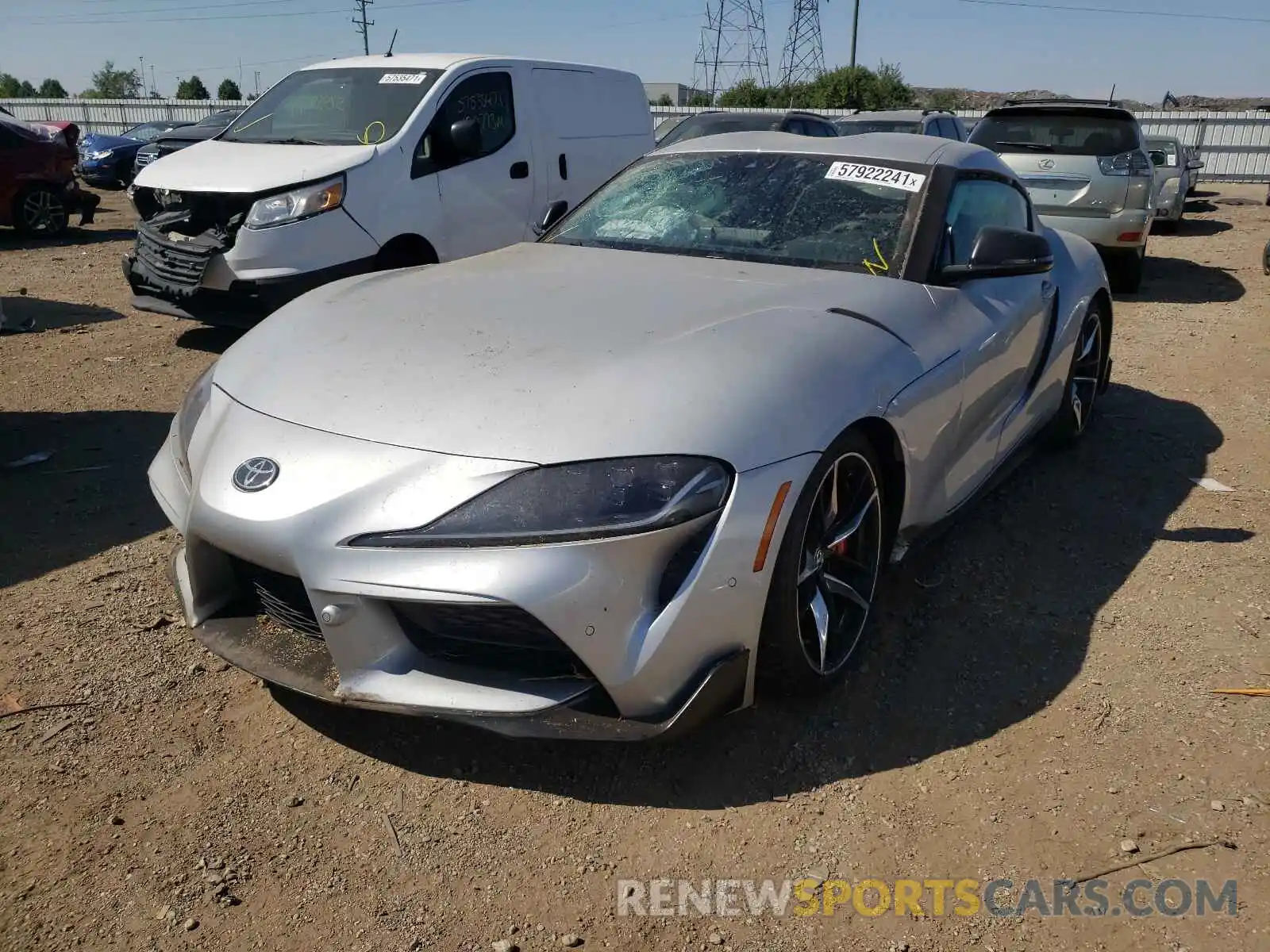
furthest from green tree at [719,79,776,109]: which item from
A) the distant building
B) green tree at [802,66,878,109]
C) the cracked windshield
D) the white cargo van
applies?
the cracked windshield

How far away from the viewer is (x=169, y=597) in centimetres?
339

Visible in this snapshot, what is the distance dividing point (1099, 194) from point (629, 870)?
8.56 m

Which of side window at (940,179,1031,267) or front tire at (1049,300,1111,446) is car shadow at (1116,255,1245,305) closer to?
front tire at (1049,300,1111,446)

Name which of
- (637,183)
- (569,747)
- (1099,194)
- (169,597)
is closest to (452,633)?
(569,747)

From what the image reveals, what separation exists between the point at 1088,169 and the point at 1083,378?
4981 millimetres

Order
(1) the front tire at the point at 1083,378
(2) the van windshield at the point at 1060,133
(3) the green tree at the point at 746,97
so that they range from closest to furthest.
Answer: (1) the front tire at the point at 1083,378, (2) the van windshield at the point at 1060,133, (3) the green tree at the point at 746,97

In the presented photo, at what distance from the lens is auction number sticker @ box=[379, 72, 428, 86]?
276 inches

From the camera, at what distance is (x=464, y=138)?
6.78 m

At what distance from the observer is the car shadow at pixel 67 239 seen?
11.5 meters

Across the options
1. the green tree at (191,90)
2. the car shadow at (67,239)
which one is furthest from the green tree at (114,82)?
the car shadow at (67,239)

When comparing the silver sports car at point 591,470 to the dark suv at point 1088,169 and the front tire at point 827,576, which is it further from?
the dark suv at point 1088,169

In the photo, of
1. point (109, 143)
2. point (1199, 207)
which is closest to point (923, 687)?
point (1199, 207)

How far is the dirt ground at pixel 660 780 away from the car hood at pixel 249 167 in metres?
2.80

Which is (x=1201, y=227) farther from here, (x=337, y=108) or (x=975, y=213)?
(x=975, y=213)
